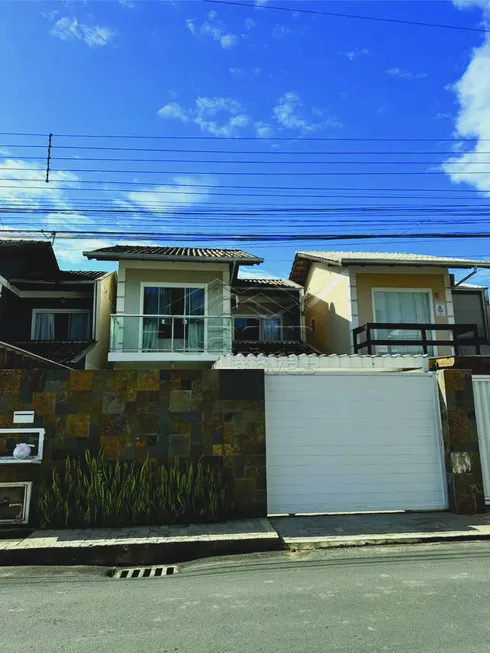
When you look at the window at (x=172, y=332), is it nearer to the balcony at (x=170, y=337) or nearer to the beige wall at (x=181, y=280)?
the balcony at (x=170, y=337)

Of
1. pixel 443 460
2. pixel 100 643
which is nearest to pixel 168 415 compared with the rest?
pixel 100 643

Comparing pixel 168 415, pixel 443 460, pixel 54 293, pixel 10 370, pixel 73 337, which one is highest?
pixel 54 293

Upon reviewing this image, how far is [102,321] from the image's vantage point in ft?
50.6

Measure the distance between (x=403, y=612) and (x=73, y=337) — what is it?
13.8 meters

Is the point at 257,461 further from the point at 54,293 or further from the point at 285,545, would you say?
the point at 54,293

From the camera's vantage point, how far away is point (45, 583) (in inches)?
187

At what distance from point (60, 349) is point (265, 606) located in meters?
11.8

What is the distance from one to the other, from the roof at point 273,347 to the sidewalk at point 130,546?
9.28 m

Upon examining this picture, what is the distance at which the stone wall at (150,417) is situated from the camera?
6785 millimetres

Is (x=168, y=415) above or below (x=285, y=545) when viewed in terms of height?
above

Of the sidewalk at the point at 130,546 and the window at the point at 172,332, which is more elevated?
the window at the point at 172,332

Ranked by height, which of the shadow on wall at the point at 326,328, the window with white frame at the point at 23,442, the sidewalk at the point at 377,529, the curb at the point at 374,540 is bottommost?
the curb at the point at 374,540

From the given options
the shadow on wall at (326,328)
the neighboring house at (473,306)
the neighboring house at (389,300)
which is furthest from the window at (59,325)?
the neighboring house at (473,306)

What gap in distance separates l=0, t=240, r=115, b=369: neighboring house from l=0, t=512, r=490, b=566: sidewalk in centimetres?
934
